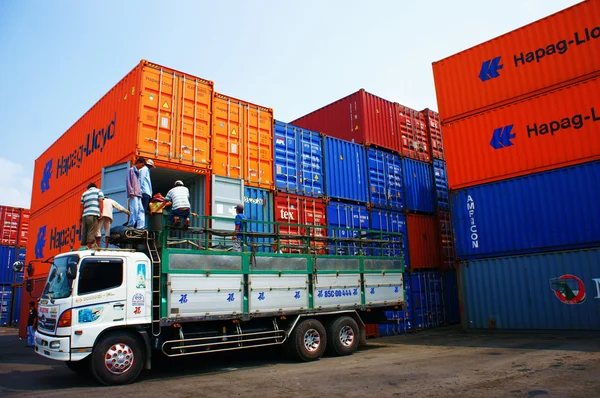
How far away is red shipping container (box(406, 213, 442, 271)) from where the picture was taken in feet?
57.4

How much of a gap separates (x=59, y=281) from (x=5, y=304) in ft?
82.7

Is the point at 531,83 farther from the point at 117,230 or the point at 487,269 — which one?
the point at 117,230

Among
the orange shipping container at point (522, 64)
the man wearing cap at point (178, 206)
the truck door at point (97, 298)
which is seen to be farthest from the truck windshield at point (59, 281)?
the orange shipping container at point (522, 64)

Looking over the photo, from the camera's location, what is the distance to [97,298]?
25.3 feet

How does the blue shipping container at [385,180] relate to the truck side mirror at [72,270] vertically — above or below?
above

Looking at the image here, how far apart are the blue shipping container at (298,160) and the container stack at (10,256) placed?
21.8m

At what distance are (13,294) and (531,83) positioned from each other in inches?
1188

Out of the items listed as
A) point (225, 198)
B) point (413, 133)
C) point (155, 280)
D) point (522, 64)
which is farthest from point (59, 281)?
point (413, 133)

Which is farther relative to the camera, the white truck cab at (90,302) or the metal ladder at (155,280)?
the metal ladder at (155,280)

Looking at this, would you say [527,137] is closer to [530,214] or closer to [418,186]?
[530,214]

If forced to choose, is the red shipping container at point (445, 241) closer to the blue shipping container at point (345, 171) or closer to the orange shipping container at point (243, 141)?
the blue shipping container at point (345, 171)

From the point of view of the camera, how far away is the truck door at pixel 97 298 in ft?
24.3

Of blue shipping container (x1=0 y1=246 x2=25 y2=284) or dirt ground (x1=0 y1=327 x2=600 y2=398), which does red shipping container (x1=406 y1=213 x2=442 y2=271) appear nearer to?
dirt ground (x1=0 y1=327 x2=600 y2=398)

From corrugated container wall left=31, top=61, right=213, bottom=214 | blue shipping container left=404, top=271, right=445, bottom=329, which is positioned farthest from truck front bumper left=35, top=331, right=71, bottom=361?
blue shipping container left=404, top=271, right=445, bottom=329
